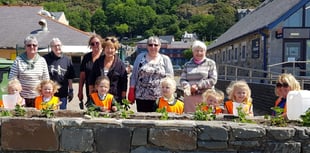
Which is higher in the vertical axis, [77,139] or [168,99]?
[168,99]

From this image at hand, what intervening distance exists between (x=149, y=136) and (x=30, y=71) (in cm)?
255

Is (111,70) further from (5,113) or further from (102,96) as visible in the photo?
(5,113)

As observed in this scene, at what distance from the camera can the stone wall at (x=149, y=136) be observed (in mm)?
4664

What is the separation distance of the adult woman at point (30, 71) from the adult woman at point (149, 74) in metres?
1.25

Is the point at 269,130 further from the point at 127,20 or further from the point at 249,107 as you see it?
the point at 127,20

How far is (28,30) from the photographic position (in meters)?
32.0

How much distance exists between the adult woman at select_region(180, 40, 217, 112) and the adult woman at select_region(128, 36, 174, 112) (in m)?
0.28

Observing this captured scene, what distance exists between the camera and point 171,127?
4.71 m

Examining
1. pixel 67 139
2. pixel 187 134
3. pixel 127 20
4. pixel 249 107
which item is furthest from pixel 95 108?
pixel 127 20

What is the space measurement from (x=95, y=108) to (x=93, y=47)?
4.73ft

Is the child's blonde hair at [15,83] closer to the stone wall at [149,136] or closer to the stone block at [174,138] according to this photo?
the stone wall at [149,136]

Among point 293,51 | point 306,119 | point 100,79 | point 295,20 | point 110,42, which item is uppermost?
point 295,20

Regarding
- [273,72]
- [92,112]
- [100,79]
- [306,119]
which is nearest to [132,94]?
[100,79]

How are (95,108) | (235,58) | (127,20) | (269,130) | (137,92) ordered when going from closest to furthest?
(269,130), (95,108), (137,92), (235,58), (127,20)
